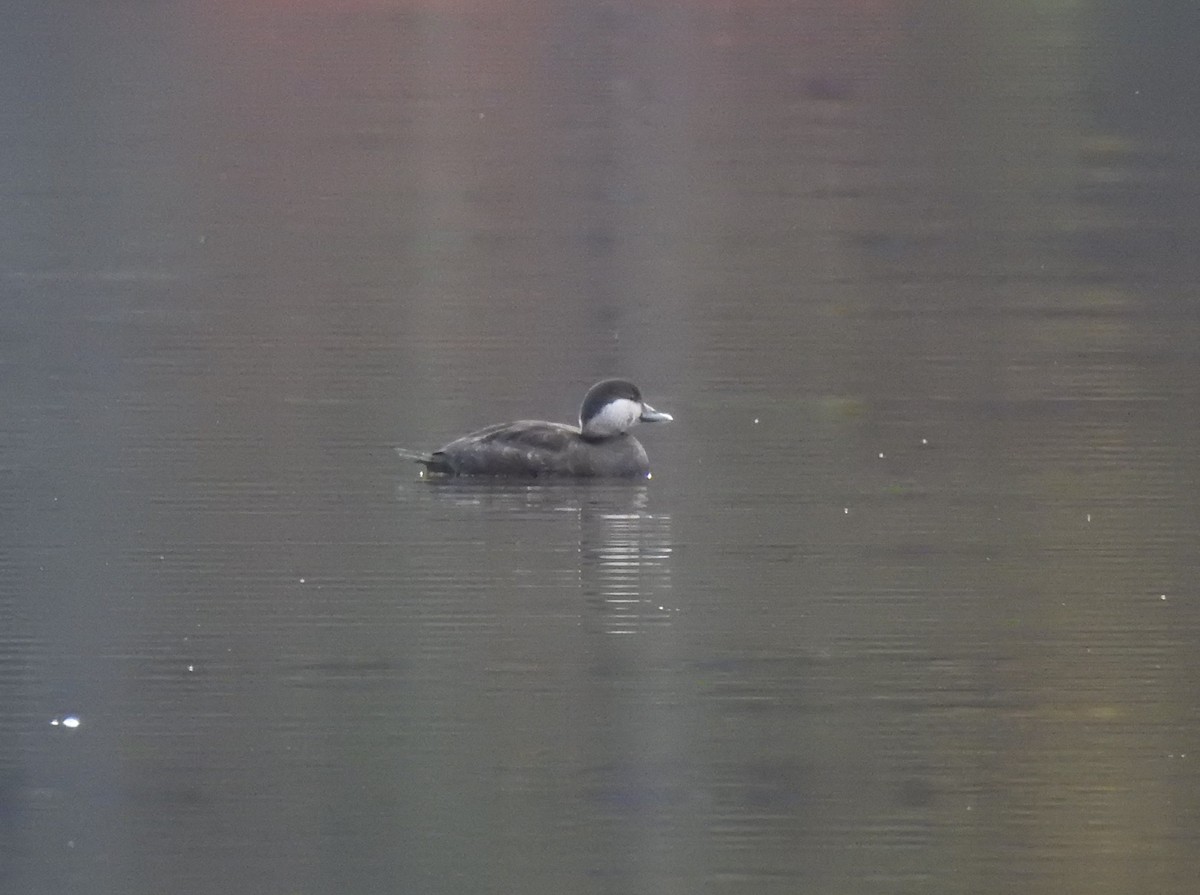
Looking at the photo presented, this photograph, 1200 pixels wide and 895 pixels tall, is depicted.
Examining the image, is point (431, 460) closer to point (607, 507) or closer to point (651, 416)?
point (607, 507)

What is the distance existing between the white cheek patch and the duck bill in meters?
0.06

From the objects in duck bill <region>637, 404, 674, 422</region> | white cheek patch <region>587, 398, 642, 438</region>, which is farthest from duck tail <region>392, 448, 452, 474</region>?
duck bill <region>637, 404, 674, 422</region>

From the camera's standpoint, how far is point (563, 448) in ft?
20.7

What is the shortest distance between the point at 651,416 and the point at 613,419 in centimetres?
20

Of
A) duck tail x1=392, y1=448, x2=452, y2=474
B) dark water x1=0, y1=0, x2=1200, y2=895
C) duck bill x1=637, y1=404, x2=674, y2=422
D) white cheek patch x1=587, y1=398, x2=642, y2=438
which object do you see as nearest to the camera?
dark water x1=0, y1=0, x2=1200, y2=895

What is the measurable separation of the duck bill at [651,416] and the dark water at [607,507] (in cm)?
14

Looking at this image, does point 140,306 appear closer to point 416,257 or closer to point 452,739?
point 416,257

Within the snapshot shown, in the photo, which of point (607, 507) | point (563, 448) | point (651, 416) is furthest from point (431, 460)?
point (651, 416)

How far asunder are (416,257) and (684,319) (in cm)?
162

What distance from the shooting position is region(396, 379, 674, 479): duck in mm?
6176

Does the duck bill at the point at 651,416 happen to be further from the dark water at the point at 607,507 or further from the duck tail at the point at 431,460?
the duck tail at the point at 431,460

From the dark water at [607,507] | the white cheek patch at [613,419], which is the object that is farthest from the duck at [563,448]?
the dark water at [607,507]

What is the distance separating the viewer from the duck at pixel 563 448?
20.3ft

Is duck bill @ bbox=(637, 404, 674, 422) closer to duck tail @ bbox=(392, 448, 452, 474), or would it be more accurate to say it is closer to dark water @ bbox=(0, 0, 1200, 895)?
dark water @ bbox=(0, 0, 1200, 895)
